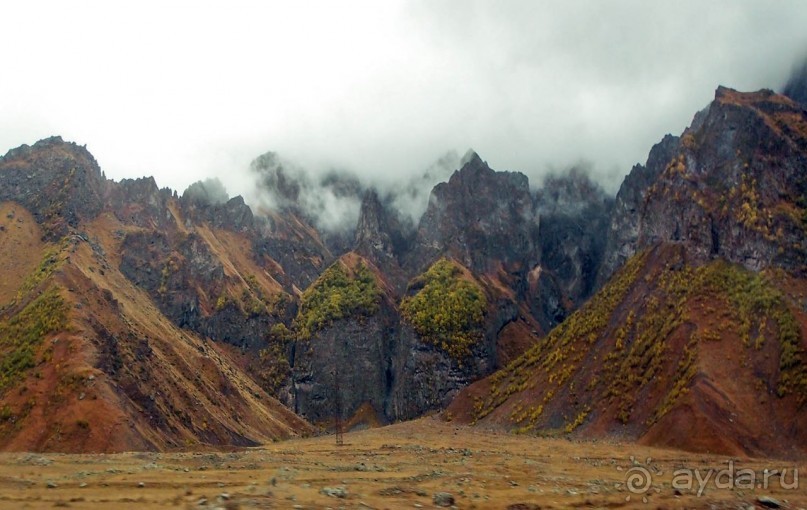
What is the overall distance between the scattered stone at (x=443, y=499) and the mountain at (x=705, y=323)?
67475 millimetres

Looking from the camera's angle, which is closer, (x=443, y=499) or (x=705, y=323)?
(x=443, y=499)

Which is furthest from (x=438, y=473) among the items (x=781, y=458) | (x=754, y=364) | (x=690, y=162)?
(x=690, y=162)

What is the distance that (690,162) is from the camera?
146m

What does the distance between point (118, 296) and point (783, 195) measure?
132m

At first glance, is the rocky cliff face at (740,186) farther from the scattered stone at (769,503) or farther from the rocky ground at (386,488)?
the scattered stone at (769,503)

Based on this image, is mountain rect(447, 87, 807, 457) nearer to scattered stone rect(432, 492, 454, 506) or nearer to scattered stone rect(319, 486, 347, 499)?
scattered stone rect(432, 492, 454, 506)

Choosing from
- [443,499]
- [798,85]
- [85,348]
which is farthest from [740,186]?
[85,348]

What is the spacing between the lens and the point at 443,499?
35750 mm

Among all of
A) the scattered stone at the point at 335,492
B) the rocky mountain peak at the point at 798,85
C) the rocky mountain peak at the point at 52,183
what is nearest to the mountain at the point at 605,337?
the rocky mountain peak at the point at 52,183

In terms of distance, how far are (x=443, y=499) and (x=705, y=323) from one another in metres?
93.8

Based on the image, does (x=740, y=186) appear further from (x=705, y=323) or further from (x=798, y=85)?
(x=798, y=85)

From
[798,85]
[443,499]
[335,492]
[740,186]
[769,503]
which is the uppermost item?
[798,85]

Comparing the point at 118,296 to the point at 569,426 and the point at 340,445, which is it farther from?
the point at 569,426

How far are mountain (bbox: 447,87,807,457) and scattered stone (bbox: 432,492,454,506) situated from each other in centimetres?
6748
